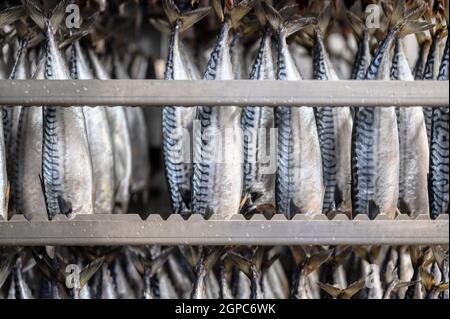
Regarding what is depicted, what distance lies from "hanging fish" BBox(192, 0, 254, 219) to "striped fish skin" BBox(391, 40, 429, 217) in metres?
0.44

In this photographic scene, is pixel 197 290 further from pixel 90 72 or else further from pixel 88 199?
pixel 90 72

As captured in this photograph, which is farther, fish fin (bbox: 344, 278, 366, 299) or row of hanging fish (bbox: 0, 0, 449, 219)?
fish fin (bbox: 344, 278, 366, 299)

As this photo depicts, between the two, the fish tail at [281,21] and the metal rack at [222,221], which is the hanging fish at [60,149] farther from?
the fish tail at [281,21]

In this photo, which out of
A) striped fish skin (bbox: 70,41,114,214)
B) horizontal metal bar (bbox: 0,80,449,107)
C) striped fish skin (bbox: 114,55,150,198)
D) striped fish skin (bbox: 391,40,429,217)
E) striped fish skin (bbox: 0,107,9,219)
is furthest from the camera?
striped fish skin (bbox: 114,55,150,198)

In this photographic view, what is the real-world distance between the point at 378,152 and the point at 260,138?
316 mm

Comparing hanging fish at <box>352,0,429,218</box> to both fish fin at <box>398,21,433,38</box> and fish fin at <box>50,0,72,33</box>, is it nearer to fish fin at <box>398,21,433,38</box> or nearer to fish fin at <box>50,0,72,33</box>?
fish fin at <box>398,21,433,38</box>

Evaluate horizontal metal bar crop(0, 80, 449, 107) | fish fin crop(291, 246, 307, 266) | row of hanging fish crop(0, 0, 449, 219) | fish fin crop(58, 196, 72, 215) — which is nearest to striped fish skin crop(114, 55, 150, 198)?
row of hanging fish crop(0, 0, 449, 219)

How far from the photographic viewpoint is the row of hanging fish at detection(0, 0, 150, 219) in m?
1.98

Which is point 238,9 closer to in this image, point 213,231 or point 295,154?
point 295,154

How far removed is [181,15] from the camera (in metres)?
2.01

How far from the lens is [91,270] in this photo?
2041mm

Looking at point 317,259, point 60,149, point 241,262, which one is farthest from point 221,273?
point 60,149

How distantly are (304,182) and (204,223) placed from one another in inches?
13.0
